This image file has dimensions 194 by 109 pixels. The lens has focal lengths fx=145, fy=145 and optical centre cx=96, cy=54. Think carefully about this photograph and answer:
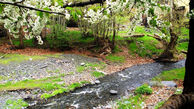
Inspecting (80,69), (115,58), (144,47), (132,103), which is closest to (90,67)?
(80,69)

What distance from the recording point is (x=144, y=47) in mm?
23781

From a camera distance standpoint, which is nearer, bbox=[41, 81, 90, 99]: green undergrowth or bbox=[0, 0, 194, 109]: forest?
bbox=[0, 0, 194, 109]: forest

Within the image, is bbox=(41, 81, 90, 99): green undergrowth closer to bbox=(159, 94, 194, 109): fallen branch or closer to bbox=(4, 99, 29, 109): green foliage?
bbox=(4, 99, 29, 109): green foliage

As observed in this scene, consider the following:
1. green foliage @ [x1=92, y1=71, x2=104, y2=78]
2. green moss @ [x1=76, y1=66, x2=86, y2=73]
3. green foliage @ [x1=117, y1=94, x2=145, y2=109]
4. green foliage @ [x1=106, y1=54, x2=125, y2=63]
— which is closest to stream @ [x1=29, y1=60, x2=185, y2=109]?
green foliage @ [x1=92, y1=71, x2=104, y2=78]

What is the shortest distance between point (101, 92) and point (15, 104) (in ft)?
19.0

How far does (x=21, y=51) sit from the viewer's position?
18.1m

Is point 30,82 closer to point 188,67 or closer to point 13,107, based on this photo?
point 13,107

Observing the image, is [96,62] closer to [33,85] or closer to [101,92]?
[101,92]

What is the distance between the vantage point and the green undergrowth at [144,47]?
22506 millimetres

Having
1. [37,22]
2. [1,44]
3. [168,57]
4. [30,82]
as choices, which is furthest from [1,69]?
[168,57]

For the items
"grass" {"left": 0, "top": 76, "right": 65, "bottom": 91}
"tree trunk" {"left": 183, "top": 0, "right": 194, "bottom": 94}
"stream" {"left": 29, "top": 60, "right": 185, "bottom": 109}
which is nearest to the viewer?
"tree trunk" {"left": 183, "top": 0, "right": 194, "bottom": 94}

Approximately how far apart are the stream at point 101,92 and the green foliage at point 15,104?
45 cm

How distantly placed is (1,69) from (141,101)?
11959mm

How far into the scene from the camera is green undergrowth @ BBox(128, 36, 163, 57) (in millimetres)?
22506
